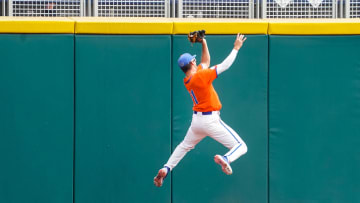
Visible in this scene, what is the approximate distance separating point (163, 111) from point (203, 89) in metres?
0.86

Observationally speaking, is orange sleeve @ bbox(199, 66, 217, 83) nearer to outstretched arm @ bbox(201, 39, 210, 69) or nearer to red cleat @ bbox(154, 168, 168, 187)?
outstretched arm @ bbox(201, 39, 210, 69)

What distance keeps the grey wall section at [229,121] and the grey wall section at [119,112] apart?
20 cm

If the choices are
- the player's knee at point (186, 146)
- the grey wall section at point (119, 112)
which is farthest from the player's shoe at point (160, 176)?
the grey wall section at point (119, 112)

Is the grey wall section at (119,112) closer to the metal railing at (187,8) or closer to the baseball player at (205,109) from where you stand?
the baseball player at (205,109)

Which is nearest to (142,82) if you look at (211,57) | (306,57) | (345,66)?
(211,57)

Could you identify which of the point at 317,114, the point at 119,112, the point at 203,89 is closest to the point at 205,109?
the point at 203,89

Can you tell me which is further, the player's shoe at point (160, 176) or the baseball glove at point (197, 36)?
the player's shoe at point (160, 176)

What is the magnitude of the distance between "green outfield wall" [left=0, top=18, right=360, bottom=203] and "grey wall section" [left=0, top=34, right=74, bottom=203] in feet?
0.04

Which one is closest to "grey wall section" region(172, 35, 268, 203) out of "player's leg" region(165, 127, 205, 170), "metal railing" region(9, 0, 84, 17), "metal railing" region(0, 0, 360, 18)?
"player's leg" region(165, 127, 205, 170)

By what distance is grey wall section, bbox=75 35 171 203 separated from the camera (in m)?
6.30

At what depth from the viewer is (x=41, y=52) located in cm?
625

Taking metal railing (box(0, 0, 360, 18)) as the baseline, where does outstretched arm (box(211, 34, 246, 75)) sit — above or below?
below

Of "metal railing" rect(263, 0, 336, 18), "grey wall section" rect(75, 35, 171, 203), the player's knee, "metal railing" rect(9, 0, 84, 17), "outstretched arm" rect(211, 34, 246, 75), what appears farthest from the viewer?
"metal railing" rect(263, 0, 336, 18)

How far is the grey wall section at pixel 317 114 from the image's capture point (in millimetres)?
6445
